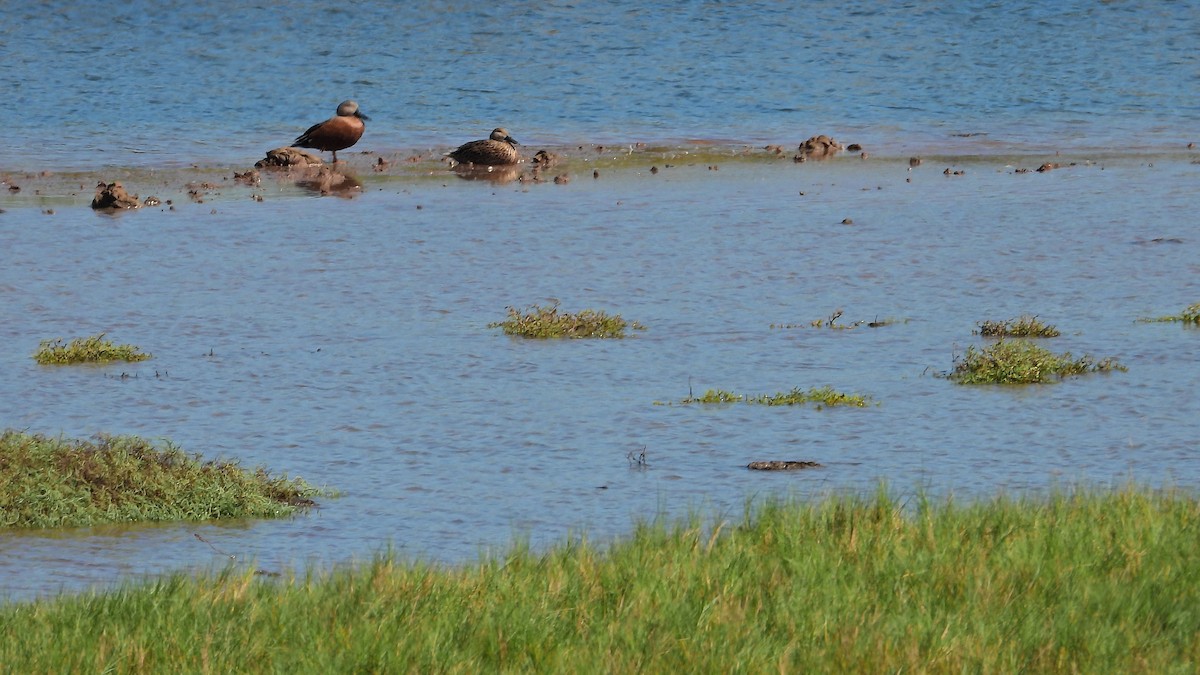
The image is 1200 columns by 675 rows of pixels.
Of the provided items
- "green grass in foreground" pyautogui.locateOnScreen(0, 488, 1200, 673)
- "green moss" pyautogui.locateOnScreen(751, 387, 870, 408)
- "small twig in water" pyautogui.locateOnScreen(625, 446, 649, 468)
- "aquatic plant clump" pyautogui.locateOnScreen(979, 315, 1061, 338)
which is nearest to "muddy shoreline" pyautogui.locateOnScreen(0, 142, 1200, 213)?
"aquatic plant clump" pyautogui.locateOnScreen(979, 315, 1061, 338)

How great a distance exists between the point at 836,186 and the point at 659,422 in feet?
46.0

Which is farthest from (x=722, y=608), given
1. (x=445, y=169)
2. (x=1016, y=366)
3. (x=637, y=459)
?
(x=445, y=169)

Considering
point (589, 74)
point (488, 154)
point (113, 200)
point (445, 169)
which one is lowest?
point (113, 200)

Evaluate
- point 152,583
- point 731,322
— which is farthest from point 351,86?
point 152,583

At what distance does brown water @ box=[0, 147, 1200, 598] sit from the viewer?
10406 millimetres

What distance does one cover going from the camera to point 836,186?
25656 mm

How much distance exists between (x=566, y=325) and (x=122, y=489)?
555cm

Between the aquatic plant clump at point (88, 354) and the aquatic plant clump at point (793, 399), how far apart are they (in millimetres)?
4200

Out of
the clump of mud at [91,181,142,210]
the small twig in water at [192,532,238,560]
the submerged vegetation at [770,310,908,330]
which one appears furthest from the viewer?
the clump of mud at [91,181,142,210]

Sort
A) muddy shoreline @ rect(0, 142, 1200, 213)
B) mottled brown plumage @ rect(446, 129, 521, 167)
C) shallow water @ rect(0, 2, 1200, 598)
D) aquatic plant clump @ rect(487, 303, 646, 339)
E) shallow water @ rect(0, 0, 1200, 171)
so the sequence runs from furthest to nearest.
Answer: shallow water @ rect(0, 0, 1200, 171)
mottled brown plumage @ rect(446, 129, 521, 167)
muddy shoreline @ rect(0, 142, 1200, 213)
aquatic plant clump @ rect(487, 303, 646, 339)
shallow water @ rect(0, 2, 1200, 598)

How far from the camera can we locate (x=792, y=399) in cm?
1262

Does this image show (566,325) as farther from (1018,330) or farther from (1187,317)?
(1187,317)

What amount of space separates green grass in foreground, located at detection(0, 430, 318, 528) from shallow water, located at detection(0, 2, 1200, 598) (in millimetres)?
139

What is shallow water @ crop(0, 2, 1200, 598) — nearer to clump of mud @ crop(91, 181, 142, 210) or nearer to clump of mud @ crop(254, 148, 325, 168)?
clump of mud @ crop(91, 181, 142, 210)
